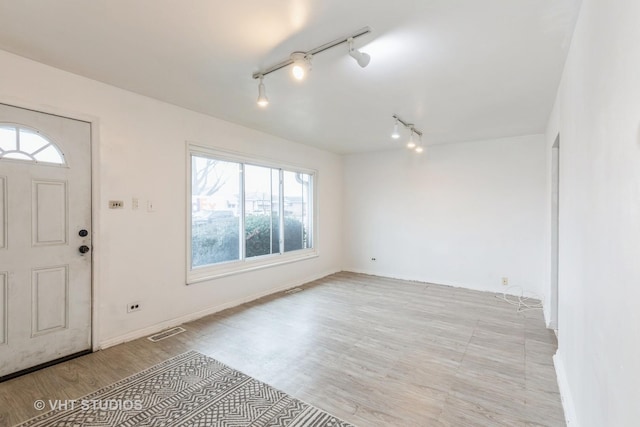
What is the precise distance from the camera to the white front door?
2.38 m

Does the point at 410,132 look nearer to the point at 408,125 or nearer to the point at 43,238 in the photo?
the point at 408,125

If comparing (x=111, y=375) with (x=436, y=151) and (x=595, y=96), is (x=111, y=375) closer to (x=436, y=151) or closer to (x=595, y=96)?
(x=595, y=96)

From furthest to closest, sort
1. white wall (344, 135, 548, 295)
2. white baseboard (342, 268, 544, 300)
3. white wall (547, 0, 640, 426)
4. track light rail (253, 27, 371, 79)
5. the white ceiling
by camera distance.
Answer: white baseboard (342, 268, 544, 300)
white wall (344, 135, 548, 295)
track light rail (253, 27, 371, 79)
the white ceiling
white wall (547, 0, 640, 426)

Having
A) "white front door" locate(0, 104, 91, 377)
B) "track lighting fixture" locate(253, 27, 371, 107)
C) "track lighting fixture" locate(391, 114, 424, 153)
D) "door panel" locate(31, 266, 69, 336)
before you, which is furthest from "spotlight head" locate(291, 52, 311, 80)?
"door panel" locate(31, 266, 69, 336)

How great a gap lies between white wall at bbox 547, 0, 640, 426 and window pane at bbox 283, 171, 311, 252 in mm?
3951

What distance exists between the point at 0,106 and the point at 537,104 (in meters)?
5.05

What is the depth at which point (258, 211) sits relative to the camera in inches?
186

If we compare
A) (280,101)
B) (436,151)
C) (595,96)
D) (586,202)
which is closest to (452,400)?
(586,202)

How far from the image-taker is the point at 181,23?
1944 millimetres

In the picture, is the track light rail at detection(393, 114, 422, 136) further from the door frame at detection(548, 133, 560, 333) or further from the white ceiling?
the door frame at detection(548, 133, 560, 333)

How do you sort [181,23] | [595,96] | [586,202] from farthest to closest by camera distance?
[181,23] → [586,202] → [595,96]

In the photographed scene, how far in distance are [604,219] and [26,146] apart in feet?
12.8

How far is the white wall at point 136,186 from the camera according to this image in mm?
2625

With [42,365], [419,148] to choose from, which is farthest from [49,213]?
[419,148]
